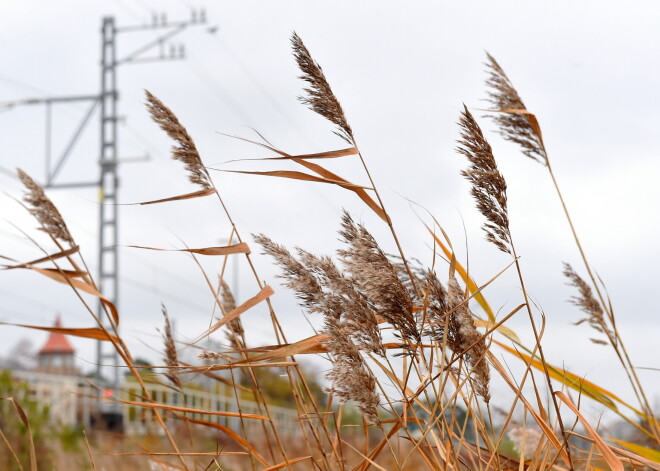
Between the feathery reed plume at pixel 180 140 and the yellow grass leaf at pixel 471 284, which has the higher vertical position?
the feathery reed plume at pixel 180 140

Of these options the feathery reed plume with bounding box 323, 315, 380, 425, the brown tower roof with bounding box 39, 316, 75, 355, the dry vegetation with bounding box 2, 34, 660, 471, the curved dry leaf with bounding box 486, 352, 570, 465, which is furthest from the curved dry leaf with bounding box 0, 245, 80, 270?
the brown tower roof with bounding box 39, 316, 75, 355

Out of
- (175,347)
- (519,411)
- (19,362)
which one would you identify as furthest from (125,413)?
(19,362)

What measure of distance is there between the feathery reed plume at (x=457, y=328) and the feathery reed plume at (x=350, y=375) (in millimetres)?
134

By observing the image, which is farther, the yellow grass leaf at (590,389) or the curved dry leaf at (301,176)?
the yellow grass leaf at (590,389)

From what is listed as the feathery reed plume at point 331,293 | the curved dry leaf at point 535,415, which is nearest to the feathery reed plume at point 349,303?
the feathery reed plume at point 331,293

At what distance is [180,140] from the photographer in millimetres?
1506

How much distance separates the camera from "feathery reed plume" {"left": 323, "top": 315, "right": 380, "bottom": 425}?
111cm

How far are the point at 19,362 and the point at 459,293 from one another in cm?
5081

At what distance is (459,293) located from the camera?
1.24m

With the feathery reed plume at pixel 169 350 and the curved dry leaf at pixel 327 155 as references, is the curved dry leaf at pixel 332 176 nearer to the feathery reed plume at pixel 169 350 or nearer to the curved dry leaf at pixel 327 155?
the curved dry leaf at pixel 327 155

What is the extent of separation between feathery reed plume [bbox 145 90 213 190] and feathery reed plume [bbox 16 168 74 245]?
24cm

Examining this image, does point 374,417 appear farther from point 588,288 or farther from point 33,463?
point 588,288

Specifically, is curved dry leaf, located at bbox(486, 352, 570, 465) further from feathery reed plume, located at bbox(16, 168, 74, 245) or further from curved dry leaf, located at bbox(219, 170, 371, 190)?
feathery reed plume, located at bbox(16, 168, 74, 245)

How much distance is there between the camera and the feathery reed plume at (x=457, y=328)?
3.91 ft
